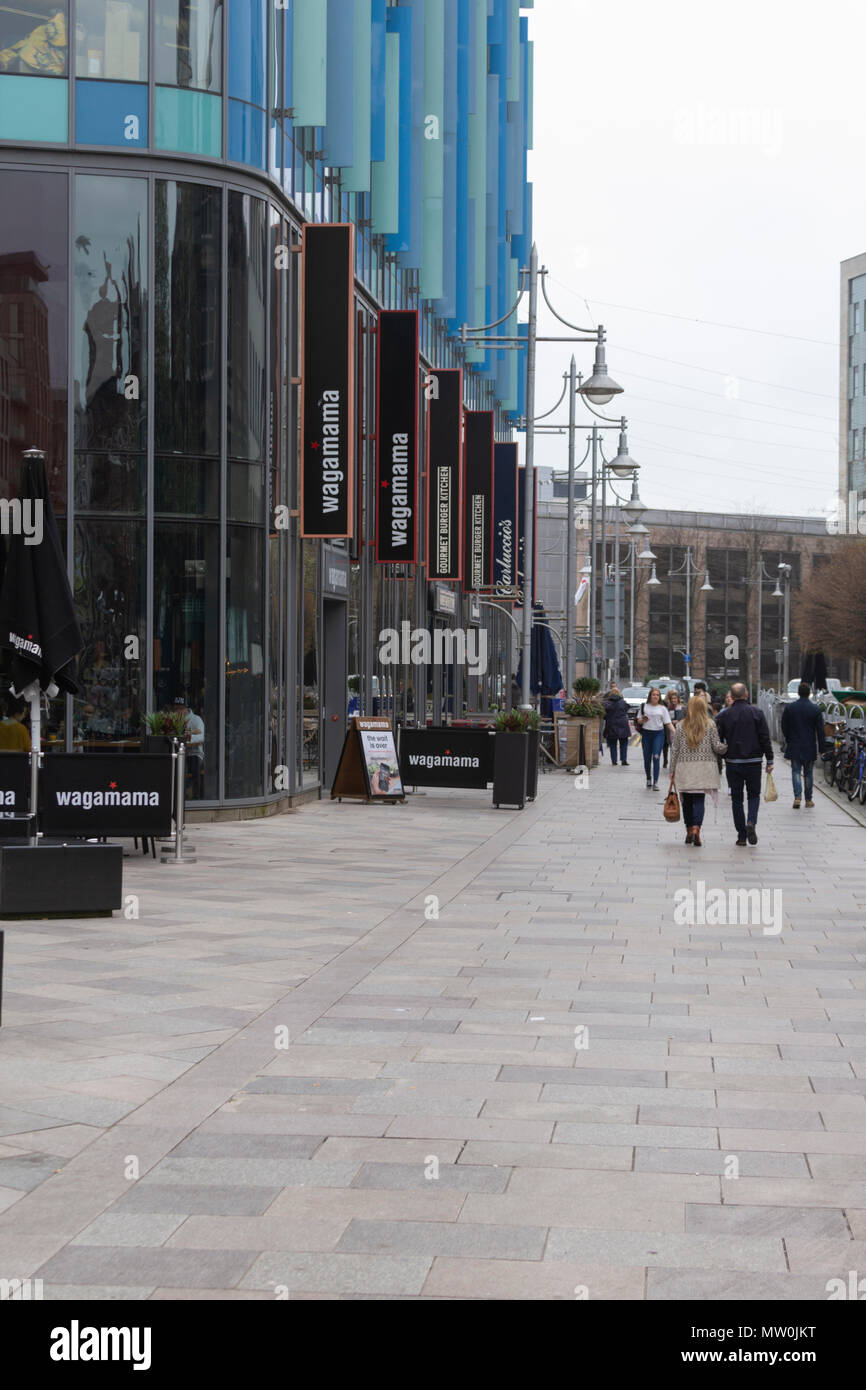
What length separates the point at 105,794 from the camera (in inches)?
579

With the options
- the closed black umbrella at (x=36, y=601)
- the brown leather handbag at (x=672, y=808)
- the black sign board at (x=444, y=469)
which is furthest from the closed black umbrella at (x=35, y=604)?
the black sign board at (x=444, y=469)

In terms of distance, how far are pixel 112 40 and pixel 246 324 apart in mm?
3482

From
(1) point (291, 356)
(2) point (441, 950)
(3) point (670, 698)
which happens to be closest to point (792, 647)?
(3) point (670, 698)

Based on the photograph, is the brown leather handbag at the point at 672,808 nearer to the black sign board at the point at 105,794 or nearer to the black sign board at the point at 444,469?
the black sign board at the point at 105,794

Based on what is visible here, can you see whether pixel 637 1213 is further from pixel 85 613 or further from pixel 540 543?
pixel 540 543

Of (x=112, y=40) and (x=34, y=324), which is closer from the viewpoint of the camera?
(x=34, y=324)

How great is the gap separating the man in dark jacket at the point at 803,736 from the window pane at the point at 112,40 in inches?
489

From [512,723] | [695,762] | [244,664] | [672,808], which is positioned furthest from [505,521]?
[672,808]

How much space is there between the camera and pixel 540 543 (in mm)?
70125

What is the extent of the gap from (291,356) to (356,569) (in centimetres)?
605

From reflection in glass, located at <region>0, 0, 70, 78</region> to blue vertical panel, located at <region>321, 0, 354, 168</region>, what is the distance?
242 inches

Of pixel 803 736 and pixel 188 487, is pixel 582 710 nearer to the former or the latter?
pixel 803 736

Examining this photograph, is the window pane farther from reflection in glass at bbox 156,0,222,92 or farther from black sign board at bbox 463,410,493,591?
black sign board at bbox 463,410,493,591

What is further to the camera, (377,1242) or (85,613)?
(85,613)
